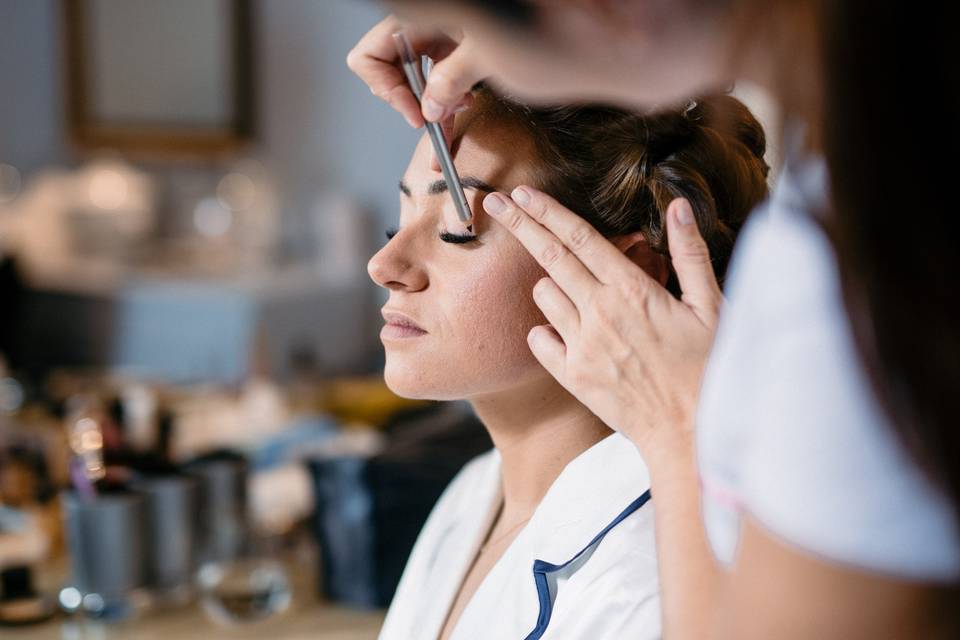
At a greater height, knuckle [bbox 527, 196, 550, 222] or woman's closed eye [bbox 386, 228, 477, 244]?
woman's closed eye [bbox 386, 228, 477, 244]

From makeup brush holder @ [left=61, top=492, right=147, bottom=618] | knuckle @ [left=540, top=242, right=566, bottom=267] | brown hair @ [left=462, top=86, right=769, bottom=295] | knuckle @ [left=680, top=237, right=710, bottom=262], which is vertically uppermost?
brown hair @ [left=462, top=86, right=769, bottom=295]

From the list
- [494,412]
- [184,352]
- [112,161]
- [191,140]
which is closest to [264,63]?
[191,140]

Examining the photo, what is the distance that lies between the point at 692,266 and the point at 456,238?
30 centimetres

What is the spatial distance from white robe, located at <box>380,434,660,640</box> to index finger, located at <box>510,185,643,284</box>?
0.70 feet

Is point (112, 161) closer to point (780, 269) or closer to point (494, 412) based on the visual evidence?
point (494, 412)

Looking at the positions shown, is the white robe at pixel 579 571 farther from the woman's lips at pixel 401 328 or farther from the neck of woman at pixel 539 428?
the woman's lips at pixel 401 328

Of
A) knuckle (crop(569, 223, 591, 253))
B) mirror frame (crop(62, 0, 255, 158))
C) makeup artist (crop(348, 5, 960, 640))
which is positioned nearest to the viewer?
makeup artist (crop(348, 5, 960, 640))

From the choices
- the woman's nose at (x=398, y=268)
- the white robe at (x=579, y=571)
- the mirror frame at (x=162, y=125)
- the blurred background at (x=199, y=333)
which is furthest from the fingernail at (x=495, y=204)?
the mirror frame at (x=162, y=125)

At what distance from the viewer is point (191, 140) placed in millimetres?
4309

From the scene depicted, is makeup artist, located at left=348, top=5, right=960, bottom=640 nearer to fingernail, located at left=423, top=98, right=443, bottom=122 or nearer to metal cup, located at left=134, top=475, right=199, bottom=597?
fingernail, located at left=423, top=98, right=443, bottom=122

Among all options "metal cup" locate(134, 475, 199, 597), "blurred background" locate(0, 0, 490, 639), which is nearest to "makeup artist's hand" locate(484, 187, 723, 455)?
"blurred background" locate(0, 0, 490, 639)

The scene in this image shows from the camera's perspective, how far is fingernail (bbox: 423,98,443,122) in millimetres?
821

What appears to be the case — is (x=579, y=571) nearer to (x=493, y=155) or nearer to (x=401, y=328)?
(x=401, y=328)

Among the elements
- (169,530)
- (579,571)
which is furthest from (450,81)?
(169,530)
